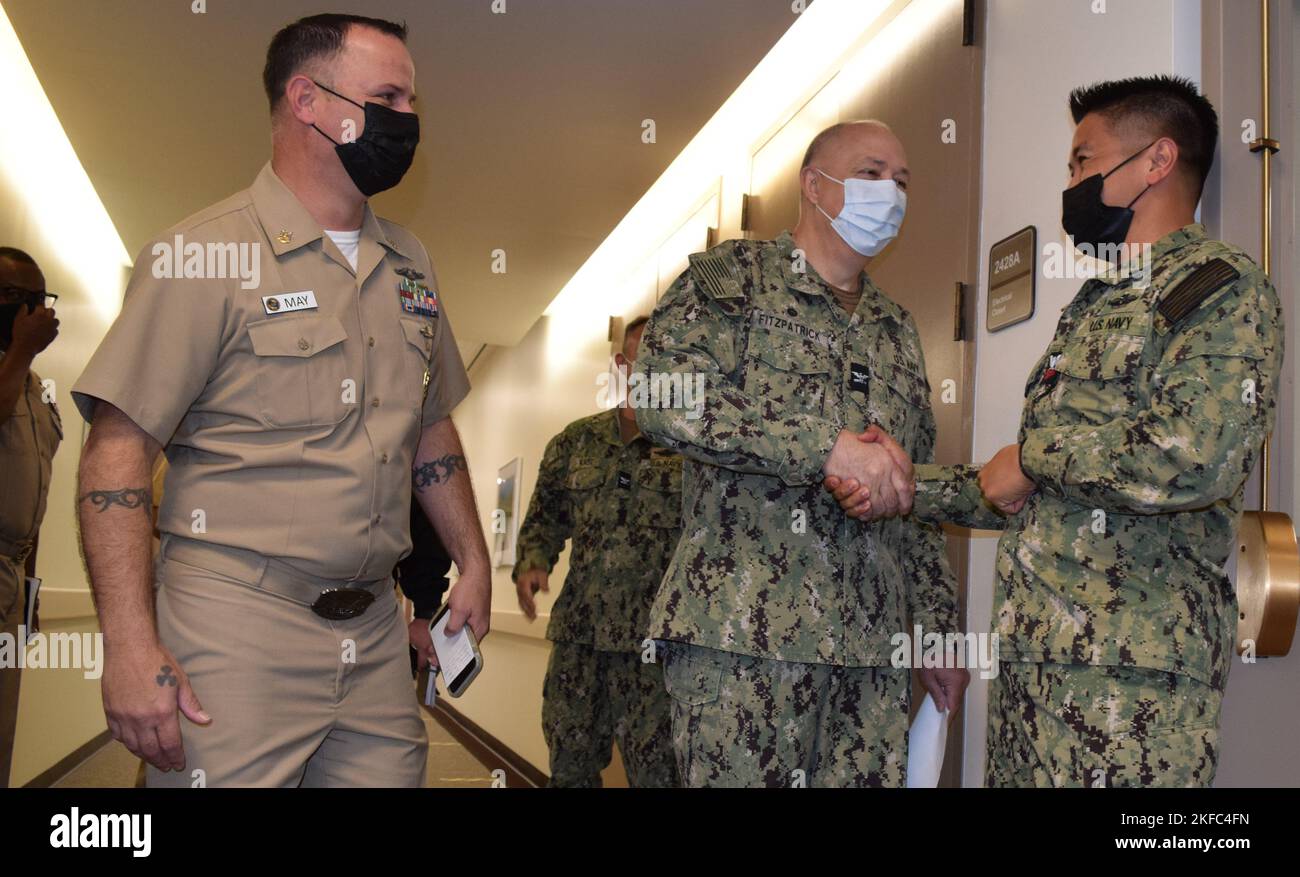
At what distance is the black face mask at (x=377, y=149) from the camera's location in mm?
1832

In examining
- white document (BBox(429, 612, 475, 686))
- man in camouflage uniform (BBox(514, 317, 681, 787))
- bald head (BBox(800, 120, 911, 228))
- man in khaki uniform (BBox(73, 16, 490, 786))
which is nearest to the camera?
man in khaki uniform (BBox(73, 16, 490, 786))

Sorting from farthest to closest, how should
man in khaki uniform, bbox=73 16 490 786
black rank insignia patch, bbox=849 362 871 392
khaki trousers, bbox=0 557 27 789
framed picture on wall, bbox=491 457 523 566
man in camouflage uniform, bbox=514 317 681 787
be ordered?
framed picture on wall, bbox=491 457 523 566 → man in camouflage uniform, bbox=514 317 681 787 → khaki trousers, bbox=0 557 27 789 → black rank insignia patch, bbox=849 362 871 392 → man in khaki uniform, bbox=73 16 490 786

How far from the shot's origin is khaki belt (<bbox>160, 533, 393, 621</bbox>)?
158 cm

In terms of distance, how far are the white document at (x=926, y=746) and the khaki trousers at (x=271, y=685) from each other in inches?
34.6

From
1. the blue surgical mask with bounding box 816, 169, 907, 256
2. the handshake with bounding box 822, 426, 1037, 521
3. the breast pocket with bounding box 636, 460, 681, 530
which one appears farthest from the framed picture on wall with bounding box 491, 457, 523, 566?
the handshake with bounding box 822, 426, 1037, 521

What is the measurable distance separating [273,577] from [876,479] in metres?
0.95

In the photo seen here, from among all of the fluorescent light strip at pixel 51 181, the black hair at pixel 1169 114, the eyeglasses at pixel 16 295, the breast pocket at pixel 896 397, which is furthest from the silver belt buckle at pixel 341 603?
the fluorescent light strip at pixel 51 181

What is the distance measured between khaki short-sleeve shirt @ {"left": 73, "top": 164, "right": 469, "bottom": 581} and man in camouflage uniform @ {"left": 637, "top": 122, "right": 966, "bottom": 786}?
0.49 metres

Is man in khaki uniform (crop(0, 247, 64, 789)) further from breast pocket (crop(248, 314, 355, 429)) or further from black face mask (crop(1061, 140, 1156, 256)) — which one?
black face mask (crop(1061, 140, 1156, 256))

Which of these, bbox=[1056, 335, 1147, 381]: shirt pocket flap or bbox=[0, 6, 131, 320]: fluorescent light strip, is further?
bbox=[0, 6, 131, 320]: fluorescent light strip

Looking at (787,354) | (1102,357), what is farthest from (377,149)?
(1102,357)

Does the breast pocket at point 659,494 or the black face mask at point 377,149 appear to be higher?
the black face mask at point 377,149

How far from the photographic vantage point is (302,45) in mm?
1878

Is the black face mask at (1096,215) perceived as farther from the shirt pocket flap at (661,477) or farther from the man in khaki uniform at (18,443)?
the man in khaki uniform at (18,443)
